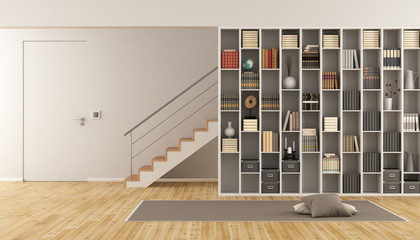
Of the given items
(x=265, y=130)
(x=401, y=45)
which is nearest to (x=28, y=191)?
(x=265, y=130)

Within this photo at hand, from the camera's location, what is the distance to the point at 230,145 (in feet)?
26.5

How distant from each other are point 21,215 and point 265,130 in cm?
402

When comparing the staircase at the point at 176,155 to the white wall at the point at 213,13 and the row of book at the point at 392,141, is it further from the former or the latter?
the row of book at the point at 392,141

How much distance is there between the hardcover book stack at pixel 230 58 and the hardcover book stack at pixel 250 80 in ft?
0.70

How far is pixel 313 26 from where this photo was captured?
26.3 ft

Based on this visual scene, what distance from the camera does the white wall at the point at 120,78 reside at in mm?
10062

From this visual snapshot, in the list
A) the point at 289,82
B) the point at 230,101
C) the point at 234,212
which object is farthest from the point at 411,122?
the point at 234,212

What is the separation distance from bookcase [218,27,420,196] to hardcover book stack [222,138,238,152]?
17mm

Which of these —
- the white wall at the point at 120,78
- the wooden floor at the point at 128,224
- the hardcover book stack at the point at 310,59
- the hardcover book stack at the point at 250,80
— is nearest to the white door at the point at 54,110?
the white wall at the point at 120,78

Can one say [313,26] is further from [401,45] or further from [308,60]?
[401,45]

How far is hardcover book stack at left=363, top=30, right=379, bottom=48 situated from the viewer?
8047 mm

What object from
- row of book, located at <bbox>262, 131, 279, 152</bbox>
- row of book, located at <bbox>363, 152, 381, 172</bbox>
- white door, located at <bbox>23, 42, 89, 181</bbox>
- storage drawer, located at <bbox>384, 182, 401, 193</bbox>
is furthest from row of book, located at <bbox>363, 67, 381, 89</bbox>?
white door, located at <bbox>23, 42, 89, 181</bbox>

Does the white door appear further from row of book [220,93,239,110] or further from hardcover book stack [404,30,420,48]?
hardcover book stack [404,30,420,48]

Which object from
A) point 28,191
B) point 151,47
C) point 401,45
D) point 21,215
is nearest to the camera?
point 21,215
